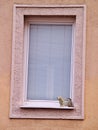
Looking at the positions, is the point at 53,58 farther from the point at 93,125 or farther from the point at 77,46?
the point at 93,125

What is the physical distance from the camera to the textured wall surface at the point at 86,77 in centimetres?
859

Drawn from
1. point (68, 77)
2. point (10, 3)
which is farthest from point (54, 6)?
point (68, 77)

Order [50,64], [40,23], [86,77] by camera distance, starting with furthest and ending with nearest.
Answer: [40,23] → [50,64] → [86,77]

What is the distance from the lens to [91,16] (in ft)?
28.7

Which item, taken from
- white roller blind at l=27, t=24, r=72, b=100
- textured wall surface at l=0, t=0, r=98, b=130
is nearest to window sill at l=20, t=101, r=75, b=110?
white roller blind at l=27, t=24, r=72, b=100

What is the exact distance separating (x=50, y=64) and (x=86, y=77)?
2.67ft

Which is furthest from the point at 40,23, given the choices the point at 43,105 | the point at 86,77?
the point at 43,105

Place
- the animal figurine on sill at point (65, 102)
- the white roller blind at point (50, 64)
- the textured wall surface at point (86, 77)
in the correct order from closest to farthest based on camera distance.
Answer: the textured wall surface at point (86, 77)
the animal figurine on sill at point (65, 102)
the white roller blind at point (50, 64)

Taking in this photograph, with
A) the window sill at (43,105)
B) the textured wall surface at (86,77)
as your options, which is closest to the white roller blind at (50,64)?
the window sill at (43,105)

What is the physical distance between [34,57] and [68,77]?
80cm

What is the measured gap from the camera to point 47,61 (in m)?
8.98

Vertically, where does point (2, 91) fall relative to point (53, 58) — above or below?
below

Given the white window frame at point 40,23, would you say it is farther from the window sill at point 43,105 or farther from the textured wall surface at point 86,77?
the textured wall surface at point 86,77

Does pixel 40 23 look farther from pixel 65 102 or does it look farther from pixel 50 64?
pixel 65 102
